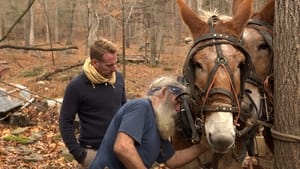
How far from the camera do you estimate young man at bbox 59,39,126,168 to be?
4488mm

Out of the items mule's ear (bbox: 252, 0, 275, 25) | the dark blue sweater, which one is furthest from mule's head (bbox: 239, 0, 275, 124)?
the dark blue sweater

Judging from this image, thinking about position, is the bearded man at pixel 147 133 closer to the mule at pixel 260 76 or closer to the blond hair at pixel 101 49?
the mule at pixel 260 76

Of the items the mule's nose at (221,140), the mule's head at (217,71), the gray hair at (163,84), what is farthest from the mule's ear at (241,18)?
the mule's nose at (221,140)

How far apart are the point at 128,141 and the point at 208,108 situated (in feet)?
1.88

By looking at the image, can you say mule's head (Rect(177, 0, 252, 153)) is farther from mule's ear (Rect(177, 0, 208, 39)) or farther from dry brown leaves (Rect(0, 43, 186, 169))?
dry brown leaves (Rect(0, 43, 186, 169))

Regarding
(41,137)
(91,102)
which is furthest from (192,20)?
(41,137)

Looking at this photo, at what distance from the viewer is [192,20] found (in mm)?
3346

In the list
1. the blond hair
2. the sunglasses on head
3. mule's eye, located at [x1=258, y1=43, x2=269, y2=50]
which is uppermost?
mule's eye, located at [x1=258, y1=43, x2=269, y2=50]

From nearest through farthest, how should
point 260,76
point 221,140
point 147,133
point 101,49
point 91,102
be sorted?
point 221,140
point 147,133
point 260,76
point 101,49
point 91,102

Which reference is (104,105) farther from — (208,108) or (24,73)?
(24,73)

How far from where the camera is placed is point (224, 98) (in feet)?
9.63

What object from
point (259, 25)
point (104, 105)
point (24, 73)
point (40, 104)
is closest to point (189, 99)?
point (259, 25)

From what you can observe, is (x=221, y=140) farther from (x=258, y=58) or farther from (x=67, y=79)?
(x=67, y=79)

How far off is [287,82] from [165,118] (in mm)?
928
